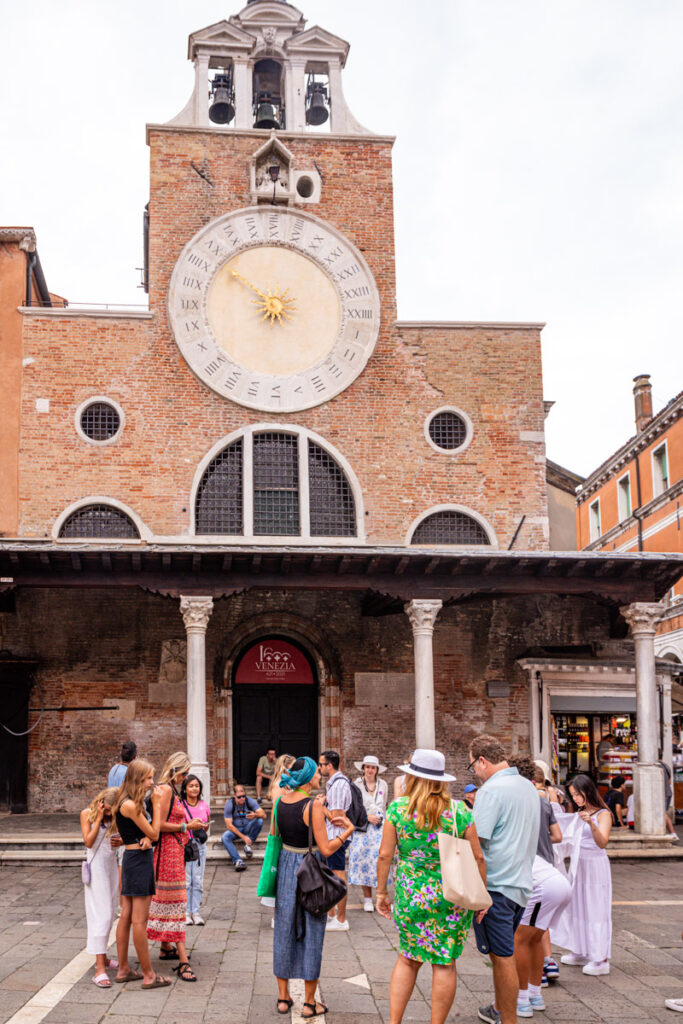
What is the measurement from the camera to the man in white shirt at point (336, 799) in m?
8.53

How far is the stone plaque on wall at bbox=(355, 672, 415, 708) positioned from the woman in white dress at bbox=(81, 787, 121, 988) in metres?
9.48

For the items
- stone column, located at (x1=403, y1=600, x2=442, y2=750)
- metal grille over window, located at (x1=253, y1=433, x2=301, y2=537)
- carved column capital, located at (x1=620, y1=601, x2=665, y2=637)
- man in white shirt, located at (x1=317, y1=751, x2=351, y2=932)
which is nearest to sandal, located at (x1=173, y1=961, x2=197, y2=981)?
man in white shirt, located at (x1=317, y1=751, x2=351, y2=932)

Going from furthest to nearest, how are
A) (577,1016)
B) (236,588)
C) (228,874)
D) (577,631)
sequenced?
(577,631), (236,588), (228,874), (577,1016)

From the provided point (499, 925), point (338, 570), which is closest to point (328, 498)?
point (338, 570)

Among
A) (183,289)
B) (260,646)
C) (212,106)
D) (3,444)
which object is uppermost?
(212,106)

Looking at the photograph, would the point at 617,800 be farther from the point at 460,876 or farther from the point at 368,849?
the point at 460,876

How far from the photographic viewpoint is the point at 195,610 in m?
14.3

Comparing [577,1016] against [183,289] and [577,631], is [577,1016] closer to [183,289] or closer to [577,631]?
[577,631]

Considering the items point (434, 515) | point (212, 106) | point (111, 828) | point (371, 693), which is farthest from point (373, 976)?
point (212, 106)

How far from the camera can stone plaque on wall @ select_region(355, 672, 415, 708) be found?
55.5 ft

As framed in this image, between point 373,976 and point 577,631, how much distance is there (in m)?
10.8

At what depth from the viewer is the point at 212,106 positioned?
18531 millimetres

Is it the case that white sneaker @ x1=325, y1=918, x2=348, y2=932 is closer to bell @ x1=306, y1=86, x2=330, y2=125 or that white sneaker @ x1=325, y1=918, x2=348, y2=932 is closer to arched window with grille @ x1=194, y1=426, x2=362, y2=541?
arched window with grille @ x1=194, y1=426, x2=362, y2=541

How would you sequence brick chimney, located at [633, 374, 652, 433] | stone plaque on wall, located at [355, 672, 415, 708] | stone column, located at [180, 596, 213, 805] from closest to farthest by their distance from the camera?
stone column, located at [180, 596, 213, 805] → stone plaque on wall, located at [355, 672, 415, 708] → brick chimney, located at [633, 374, 652, 433]
